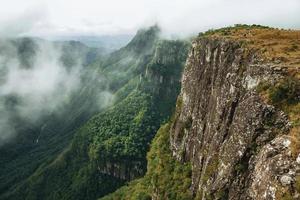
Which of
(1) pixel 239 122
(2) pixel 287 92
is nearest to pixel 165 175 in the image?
(1) pixel 239 122

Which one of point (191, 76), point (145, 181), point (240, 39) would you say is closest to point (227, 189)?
point (240, 39)

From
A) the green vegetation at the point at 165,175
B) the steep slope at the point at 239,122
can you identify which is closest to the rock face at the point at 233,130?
the steep slope at the point at 239,122

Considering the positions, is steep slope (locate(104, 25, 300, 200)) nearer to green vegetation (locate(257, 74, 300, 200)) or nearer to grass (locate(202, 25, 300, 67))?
green vegetation (locate(257, 74, 300, 200))

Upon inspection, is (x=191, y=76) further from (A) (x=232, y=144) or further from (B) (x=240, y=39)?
(A) (x=232, y=144)

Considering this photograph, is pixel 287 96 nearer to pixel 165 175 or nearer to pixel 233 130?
pixel 233 130

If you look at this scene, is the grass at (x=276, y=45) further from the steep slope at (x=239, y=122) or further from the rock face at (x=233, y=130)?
the rock face at (x=233, y=130)

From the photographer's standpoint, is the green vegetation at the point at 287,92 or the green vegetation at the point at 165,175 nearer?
the green vegetation at the point at 287,92

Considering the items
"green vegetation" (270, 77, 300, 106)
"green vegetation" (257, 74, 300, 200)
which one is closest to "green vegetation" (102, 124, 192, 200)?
"green vegetation" (257, 74, 300, 200)

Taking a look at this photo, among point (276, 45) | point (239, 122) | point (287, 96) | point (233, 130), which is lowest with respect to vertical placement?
point (233, 130)
